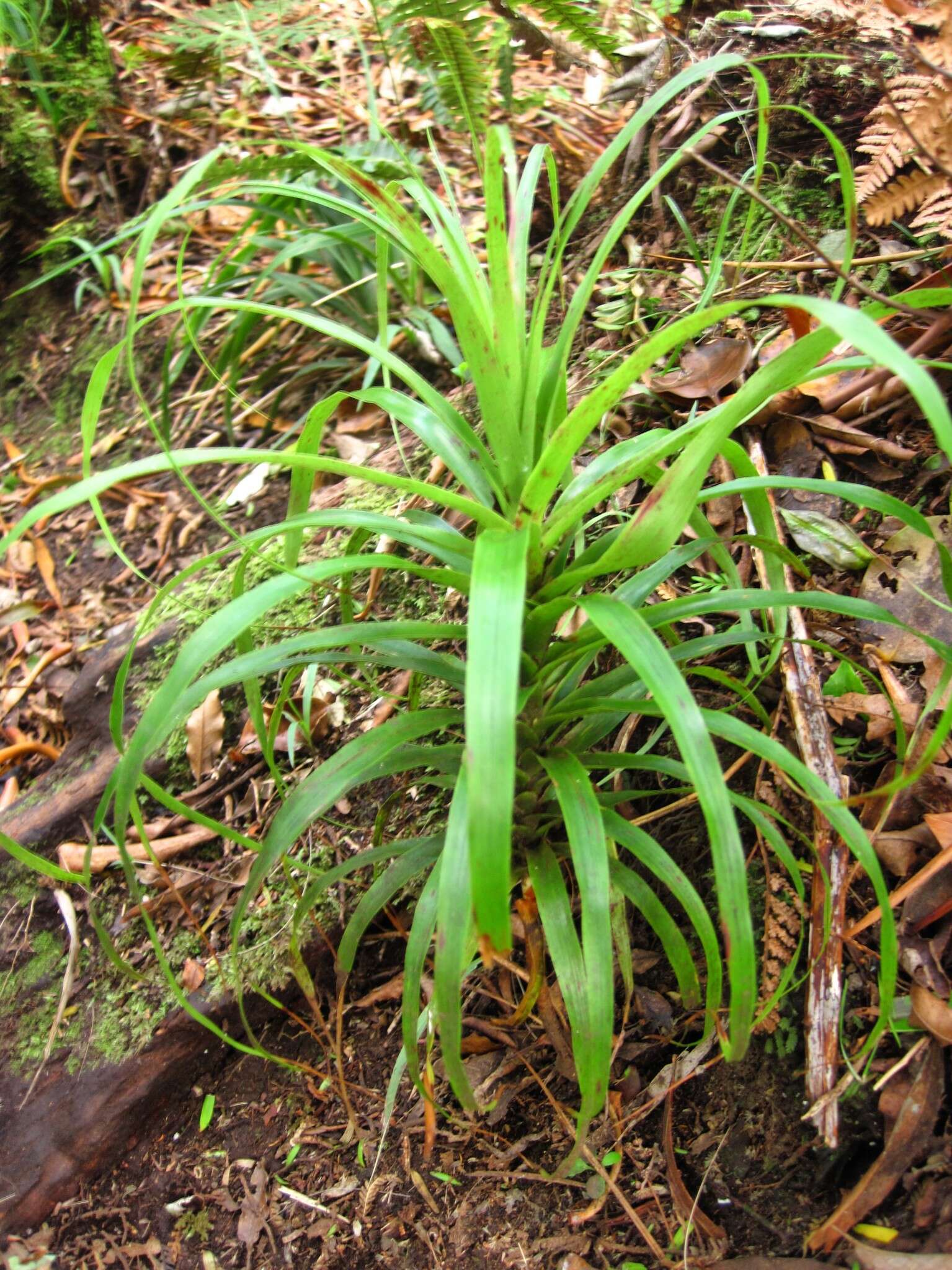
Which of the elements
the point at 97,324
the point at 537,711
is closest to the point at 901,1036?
the point at 537,711

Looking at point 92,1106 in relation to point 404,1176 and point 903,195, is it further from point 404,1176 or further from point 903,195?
point 903,195

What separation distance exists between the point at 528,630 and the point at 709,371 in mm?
844

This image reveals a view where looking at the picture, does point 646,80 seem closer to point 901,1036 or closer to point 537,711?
point 537,711

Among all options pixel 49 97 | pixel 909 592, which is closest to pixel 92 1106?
pixel 909 592

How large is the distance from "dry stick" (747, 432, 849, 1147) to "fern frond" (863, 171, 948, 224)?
53 cm

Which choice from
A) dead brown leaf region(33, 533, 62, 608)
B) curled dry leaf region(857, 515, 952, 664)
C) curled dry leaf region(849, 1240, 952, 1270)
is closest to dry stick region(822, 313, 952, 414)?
curled dry leaf region(857, 515, 952, 664)

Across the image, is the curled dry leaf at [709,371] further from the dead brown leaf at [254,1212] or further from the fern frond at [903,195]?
the dead brown leaf at [254,1212]

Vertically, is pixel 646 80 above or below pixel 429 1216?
above

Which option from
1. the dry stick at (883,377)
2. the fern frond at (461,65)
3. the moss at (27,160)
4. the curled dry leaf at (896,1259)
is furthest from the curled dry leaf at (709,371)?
the moss at (27,160)

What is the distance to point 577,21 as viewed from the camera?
5.80ft

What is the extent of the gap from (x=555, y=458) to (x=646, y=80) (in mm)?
1710

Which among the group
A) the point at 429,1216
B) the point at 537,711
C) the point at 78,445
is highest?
the point at 537,711

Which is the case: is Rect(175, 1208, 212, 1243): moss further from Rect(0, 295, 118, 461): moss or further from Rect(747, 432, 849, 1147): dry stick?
Rect(0, 295, 118, 461): moss

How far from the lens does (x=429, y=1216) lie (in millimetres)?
1269
